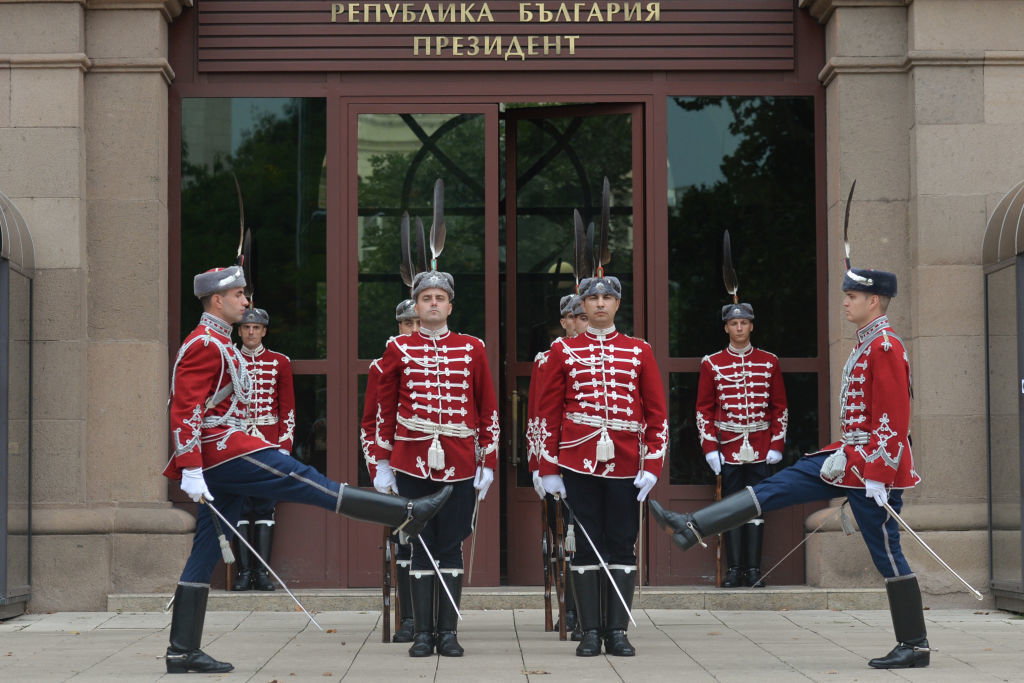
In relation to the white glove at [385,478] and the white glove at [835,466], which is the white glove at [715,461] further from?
the white glove at [385,478]

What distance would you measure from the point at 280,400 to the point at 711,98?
4.28 metres

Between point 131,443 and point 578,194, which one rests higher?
point 578,194

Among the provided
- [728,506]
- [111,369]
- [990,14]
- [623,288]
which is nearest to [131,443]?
[111,369]

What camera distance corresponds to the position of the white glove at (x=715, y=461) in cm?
1166

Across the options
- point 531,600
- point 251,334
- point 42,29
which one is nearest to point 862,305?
point 531,600

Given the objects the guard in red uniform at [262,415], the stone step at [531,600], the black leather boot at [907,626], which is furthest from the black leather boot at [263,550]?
the black leather boot at [907,626]

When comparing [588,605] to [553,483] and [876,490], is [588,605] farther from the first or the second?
[876,490]

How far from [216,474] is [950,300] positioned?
5998mm

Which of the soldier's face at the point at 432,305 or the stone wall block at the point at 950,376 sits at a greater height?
the soldier's face at the point at 432,305

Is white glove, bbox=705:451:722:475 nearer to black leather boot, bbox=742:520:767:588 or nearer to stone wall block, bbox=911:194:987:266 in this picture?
black leather boot, bbox=742:520:767:588

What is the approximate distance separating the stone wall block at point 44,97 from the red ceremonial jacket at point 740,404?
534 cm

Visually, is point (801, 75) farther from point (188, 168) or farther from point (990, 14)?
point (188, 168)

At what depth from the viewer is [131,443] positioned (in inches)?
446

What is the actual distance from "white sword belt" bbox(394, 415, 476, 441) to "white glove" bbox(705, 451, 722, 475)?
135 inches
